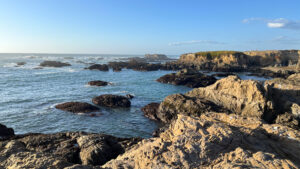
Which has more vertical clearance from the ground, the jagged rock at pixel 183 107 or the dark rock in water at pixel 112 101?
the jagged rock at pixel 183 107

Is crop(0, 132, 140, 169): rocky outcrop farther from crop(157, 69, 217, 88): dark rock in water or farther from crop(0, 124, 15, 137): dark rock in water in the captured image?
crop(157, 69, 217, 88): dark rock in water

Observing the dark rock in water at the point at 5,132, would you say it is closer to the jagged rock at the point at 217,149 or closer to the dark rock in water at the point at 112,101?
the dark rock in water at the point at 112,101

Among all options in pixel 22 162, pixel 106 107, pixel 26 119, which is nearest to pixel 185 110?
pixel 106 107

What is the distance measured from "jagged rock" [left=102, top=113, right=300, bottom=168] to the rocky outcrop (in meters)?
2.45

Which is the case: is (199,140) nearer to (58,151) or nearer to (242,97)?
(58,151)

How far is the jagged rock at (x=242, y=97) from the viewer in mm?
16219

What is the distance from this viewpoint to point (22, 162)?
6605 millimetres

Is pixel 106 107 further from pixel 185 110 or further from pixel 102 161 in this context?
Result: pixel 102 161

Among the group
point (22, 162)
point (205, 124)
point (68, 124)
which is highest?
point (205, 124)

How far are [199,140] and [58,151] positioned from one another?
8.70 m

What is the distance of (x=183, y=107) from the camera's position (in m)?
19.9

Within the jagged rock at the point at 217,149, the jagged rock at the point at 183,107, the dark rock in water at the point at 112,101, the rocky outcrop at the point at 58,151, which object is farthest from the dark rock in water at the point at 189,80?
the jagged rock at the point at 217,149

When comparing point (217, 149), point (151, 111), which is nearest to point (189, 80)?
point (151, 111)

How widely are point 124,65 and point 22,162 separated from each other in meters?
84.9
